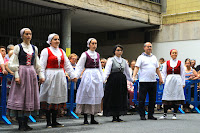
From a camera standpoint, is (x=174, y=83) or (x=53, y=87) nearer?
(x=53, y=87)

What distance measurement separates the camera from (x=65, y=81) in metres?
7.18

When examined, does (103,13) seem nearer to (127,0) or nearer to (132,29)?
(127,0)

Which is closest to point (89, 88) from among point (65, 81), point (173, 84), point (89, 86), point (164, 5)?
point (89, 86)

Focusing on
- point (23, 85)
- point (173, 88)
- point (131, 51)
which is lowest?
point (173, 88)

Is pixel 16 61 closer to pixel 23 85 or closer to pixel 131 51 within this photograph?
pixel 23 85

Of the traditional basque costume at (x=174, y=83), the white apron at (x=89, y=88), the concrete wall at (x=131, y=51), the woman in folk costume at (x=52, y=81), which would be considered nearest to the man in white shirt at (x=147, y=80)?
the traditional basque costume at (x=174, y=83)

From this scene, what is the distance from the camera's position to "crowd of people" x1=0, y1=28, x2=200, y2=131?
258 inches

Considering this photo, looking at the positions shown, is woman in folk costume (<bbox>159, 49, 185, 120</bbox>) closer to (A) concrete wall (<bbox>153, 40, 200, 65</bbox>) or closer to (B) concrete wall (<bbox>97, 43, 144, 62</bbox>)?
(A) concrete wall (<bbox>153, 40, 200, 65</bbox>)

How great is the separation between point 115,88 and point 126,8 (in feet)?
35.4

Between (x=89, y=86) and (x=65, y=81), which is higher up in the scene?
(x=65, y=81)

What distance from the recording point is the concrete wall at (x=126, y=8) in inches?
629

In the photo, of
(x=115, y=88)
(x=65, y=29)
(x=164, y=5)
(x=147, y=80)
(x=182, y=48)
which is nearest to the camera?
(x=115, y=88)

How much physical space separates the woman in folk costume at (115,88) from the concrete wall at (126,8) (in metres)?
6.98

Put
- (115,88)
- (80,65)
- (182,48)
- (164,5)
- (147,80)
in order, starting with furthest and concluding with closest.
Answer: (164,5) < (182,48) < (147,80) < (115,88) < (80,65)
